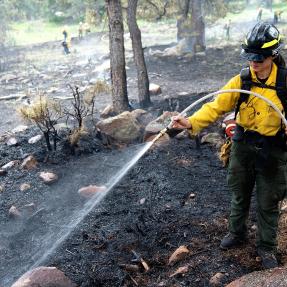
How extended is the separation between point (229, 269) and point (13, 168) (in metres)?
4.43

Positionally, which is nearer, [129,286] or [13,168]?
[129,286]

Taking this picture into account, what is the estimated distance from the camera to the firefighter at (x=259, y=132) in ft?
10.2

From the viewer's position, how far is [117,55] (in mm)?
8891

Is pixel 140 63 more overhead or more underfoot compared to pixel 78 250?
more overhead

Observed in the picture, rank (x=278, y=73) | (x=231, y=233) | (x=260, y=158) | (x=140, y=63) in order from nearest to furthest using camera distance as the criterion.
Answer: (x=278, y=73) < (x=260, y=158) < (x=231, y=233) < (x=140, y=63)

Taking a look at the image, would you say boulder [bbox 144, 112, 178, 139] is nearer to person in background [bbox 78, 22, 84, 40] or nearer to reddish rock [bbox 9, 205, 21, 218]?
reddish rock [bbox 9, 205, 21, 218]

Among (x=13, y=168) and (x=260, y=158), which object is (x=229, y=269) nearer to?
(x=260, y=158)

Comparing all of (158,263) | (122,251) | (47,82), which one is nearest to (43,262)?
(122,251)

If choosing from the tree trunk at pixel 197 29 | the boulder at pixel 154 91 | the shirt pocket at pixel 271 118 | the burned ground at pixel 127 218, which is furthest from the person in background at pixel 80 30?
the shirt pocket at pixel 271 118

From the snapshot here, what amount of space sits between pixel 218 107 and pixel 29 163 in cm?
429

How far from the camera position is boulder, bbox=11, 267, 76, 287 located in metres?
3.66

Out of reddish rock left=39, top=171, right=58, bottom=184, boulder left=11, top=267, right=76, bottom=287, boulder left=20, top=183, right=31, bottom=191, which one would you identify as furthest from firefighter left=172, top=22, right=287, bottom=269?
boulder left=20, top=183, right=31, bottom=191

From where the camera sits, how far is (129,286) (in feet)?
12.3

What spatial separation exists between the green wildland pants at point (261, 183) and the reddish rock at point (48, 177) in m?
3.38
